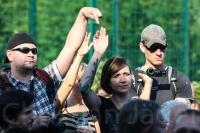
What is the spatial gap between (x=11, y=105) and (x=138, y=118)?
1.02 metres

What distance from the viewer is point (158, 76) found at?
8.49m

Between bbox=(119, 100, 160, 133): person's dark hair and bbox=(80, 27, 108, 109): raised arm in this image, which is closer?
bbox=(119, 100, 160, 133): person's dark hair

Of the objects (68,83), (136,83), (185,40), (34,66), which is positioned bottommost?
(185,40)

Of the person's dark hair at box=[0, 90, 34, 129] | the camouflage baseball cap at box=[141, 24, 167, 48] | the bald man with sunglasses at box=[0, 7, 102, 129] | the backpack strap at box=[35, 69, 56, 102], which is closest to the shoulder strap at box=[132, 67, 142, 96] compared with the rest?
the camouflage baseball cap at box=[141, 24, 167, 48]

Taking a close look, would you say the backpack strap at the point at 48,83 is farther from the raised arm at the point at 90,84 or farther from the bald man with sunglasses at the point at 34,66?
the raised arm at the point at 90,84

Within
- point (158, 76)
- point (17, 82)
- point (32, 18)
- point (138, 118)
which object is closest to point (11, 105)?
point (138, 118)

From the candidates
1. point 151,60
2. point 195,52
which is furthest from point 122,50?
point 151,60

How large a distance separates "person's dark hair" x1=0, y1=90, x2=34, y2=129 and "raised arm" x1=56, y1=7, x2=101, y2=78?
65.8 inches

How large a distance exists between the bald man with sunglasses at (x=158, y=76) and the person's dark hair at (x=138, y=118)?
7.73ft

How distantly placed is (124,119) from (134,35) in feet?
21.5

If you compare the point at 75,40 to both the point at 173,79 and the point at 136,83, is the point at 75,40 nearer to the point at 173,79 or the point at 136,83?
the point at 136,83

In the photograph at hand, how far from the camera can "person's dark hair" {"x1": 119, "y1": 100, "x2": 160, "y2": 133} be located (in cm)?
564

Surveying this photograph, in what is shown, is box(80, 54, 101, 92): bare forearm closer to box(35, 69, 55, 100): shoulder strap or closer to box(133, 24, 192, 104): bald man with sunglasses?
box(35, 69, 55, 100): shoulder strap

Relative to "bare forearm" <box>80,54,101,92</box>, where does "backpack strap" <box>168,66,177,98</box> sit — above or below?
below
